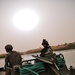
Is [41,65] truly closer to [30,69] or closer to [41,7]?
[30,69]

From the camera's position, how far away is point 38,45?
20.9ft

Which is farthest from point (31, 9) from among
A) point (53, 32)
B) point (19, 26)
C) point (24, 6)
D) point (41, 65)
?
point (41, 65)

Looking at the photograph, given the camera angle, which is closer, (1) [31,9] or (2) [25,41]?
(1) [31,9]

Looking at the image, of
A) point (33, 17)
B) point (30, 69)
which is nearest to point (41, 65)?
point (30, 69)

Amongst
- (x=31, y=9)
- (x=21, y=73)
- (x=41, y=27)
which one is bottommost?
(x=21, y=73)

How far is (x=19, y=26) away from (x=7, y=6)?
2.15ft

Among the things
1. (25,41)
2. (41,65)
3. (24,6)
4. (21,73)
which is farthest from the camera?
(25,41)

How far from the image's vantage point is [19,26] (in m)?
6.03

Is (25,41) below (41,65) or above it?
above

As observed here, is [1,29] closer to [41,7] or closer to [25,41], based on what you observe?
[25,41]

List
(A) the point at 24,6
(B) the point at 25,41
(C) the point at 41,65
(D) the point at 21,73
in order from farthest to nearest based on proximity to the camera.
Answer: (B) the point at 25,41 < (A) the point at 24,6 < (C) the point at 41,65 < (D) the point at 21,73

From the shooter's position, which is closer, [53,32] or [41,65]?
[41,65]

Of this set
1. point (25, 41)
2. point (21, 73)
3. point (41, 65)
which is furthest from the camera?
point (25, 41)

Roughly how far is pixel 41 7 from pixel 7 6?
0.96m
